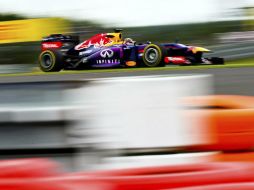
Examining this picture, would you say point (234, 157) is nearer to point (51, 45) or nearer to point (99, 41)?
point (99, 41)

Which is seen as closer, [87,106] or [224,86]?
[87,106]

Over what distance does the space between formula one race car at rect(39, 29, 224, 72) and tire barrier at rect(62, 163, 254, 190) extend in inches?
535

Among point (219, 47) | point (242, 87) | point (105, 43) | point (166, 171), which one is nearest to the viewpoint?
point (166, 171)

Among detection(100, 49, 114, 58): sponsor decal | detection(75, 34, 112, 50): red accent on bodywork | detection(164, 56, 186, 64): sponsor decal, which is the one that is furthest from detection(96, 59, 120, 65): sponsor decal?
detection(164, 56, 186, 64): sponsor decal

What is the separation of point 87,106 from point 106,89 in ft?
0.68

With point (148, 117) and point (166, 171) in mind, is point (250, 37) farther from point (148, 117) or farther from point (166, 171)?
point (166, 171)

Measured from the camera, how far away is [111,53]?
17594mm

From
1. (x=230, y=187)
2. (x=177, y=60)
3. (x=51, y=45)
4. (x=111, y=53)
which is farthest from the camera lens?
(x=51, y=45)

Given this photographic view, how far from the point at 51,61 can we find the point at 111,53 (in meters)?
2.16

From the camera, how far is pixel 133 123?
4168 mm

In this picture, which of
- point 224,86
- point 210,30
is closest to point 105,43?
point 210,30

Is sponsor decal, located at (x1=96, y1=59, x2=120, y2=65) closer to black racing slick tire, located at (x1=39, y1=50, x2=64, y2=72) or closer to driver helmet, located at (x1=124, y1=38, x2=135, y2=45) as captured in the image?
driver helmet, located at (x1=124, y1=38, x2=135, y2=45)

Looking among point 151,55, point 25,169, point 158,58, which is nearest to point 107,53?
point 151,55

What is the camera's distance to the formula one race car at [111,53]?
1669cm
